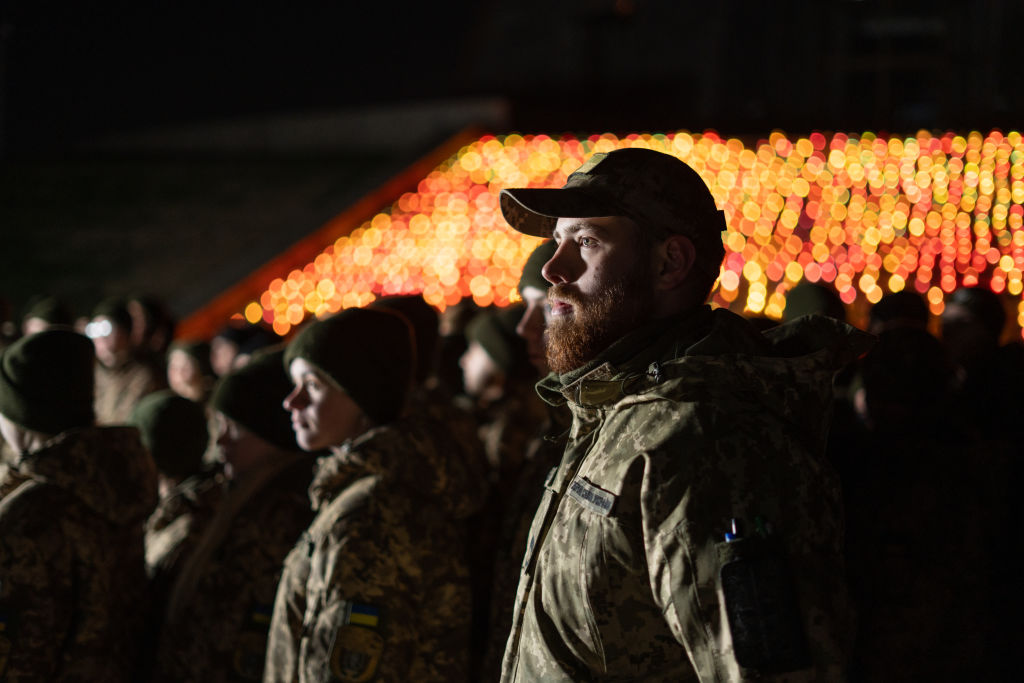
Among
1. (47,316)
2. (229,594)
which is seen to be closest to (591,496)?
(229,594)

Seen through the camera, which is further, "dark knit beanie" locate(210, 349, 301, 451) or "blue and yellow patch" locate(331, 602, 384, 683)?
"dark knit beanie" locate(210, 349, 301, 451)

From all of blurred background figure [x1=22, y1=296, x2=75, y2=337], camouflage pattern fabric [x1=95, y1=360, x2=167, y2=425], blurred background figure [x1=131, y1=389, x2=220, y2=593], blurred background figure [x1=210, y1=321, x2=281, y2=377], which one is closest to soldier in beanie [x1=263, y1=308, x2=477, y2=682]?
blurred background figure [x1=131, y1=389, x2=220, y2=593]

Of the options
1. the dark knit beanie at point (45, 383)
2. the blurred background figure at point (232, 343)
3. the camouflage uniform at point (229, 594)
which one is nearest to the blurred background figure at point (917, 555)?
the camouflage uniform at point (229, 594)

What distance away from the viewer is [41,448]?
3.08 meters

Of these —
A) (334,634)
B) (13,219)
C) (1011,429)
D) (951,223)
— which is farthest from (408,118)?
(334,634)

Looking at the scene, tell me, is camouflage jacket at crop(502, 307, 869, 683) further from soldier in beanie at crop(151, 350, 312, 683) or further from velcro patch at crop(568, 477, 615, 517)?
soldier in beanie at crop(151, 350, 312, 683)

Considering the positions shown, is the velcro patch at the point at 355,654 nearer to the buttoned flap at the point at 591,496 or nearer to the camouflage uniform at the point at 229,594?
the camouflage uniform at the point at 229,594

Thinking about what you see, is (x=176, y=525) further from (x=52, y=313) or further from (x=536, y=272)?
(x=52, y=313)

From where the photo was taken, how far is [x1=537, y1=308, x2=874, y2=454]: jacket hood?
70.5 inches

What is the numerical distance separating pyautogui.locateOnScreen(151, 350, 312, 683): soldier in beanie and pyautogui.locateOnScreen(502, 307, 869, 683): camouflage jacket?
4.60 ft

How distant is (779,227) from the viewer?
11320mm

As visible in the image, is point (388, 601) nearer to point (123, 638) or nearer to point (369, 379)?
point (369, 379)

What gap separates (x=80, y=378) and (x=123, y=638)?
31.3 inches

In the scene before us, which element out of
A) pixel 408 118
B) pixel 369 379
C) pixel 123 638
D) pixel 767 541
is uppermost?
pixel 408 118
